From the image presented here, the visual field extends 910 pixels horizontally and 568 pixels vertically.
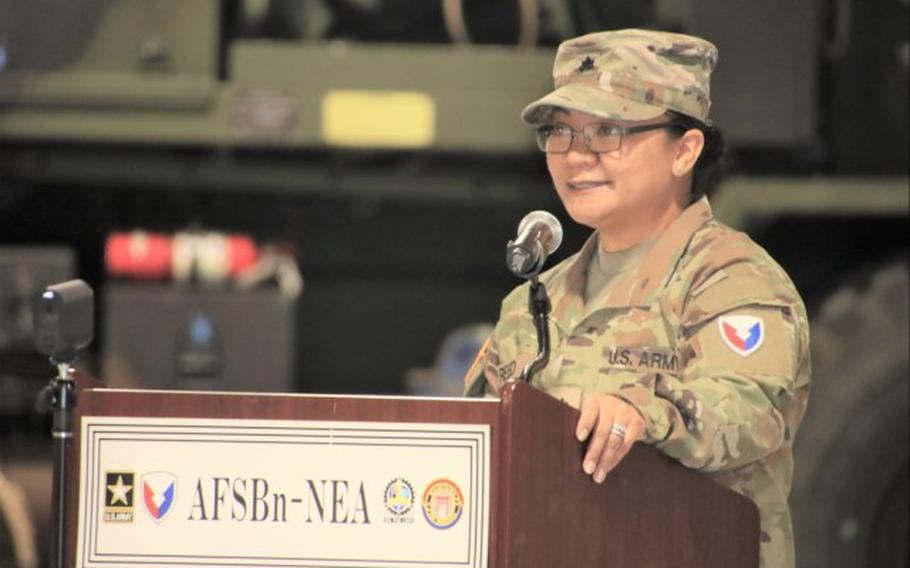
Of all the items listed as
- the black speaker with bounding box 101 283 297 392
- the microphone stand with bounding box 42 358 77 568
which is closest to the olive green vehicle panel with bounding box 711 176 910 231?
the black speaker with bounding box 101 283 297 392

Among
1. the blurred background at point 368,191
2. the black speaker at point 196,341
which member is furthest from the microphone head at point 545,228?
the black speaker at point 196,341

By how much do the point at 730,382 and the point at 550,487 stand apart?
29 cm

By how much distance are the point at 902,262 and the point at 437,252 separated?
1.22m

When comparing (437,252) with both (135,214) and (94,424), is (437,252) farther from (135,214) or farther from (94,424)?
(94,424)

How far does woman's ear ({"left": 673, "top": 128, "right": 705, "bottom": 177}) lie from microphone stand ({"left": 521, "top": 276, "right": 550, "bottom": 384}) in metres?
0.30

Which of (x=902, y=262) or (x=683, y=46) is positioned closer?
(x=683, y=46)

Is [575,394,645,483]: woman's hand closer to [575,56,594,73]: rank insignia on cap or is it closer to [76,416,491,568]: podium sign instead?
[76,416,491,568]: podium sign

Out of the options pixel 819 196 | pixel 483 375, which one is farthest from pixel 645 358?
pixel 819 196

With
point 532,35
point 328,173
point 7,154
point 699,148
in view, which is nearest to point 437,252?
point 328,173

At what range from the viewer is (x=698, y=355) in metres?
2.59

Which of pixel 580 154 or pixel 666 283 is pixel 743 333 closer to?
pixel 666 283

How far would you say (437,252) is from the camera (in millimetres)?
5141

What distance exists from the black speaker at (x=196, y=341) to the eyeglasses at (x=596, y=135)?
2.32m

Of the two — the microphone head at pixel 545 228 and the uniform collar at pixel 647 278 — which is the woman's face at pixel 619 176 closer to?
the uniform collar at pixel 647 278
